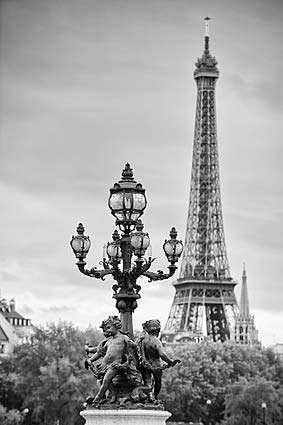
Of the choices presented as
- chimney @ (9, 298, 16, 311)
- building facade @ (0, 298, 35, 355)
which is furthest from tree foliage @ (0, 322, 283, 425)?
chimney @ (9, 298, 16, 311)

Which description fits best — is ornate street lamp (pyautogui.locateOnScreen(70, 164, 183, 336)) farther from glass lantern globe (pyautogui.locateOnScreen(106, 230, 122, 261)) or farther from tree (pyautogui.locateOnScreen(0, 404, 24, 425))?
tree (pyautogui.locateOnScreen(0, 404, 24, 425))

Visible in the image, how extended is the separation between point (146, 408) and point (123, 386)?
798 millimetres

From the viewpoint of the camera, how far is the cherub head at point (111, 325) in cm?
3198

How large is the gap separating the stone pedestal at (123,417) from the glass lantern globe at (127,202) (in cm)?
507

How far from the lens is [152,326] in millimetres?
32281

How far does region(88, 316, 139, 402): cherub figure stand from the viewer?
31.5 metres

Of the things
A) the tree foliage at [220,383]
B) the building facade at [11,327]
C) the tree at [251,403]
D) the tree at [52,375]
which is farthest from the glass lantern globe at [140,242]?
the building facade at [11,327]

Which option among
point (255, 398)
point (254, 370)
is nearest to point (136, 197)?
point (255, 398)

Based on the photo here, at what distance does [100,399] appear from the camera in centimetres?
3159

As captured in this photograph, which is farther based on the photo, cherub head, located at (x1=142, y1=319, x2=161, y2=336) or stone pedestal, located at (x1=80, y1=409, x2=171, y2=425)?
cherub head, located at (x1=142, y1=319, x2=161, y2=336)

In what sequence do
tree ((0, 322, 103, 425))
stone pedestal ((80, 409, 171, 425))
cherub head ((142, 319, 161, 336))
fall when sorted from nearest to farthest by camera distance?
stone pedestal ((80, 409, 171, 425)), cherub head ((142, 319, 161, 336)), tree ((0, 322, 103, 425))

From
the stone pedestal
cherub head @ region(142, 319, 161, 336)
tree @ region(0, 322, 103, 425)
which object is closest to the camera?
the stone pedestal

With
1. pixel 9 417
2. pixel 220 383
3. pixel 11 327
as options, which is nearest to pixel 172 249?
pixel 9 417

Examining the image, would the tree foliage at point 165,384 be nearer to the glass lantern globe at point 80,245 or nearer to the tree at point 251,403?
the tree at point 251,403
